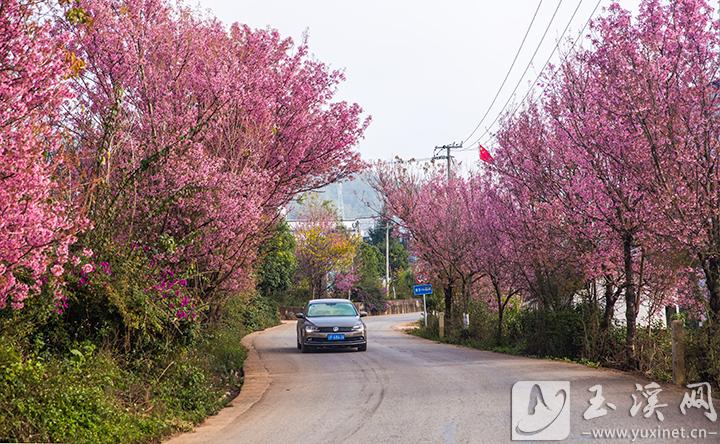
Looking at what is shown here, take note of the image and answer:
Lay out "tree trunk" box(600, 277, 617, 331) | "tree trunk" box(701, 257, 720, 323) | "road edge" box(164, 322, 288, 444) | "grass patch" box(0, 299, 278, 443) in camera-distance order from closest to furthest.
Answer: "grass patch" box(0, 299, 278, 443), "road edge" box(164, 322, 288, 444), "tree trunk" box(701, 257, 720, 323), "tree trunk" box(600, 277, 617, 331)

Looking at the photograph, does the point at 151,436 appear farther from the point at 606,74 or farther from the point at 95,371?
the point at 606,74

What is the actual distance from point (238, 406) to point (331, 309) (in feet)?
42.7

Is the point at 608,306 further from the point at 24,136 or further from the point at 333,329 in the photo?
the point at 24,136

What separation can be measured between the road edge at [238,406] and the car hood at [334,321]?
172 inches

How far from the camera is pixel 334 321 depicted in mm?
23297

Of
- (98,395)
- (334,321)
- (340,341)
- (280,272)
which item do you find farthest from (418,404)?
(280,272)

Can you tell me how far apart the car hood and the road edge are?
438cm

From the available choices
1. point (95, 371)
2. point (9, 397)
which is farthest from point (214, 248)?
point (9, 397)

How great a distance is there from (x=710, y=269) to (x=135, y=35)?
10591mm

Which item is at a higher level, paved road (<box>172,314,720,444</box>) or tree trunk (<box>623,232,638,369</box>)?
tree trunk (<box>623,232,638,369</box>)

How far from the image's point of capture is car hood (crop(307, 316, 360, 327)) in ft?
75.7

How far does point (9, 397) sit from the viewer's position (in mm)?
7500

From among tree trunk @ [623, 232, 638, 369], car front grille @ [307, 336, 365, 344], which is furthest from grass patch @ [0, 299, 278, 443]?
car front grille @ [307, 336, 365, 344]

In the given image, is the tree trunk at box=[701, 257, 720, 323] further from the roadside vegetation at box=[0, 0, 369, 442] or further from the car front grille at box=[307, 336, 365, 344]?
the car front grille at box=[307, 336, 365, 344]
